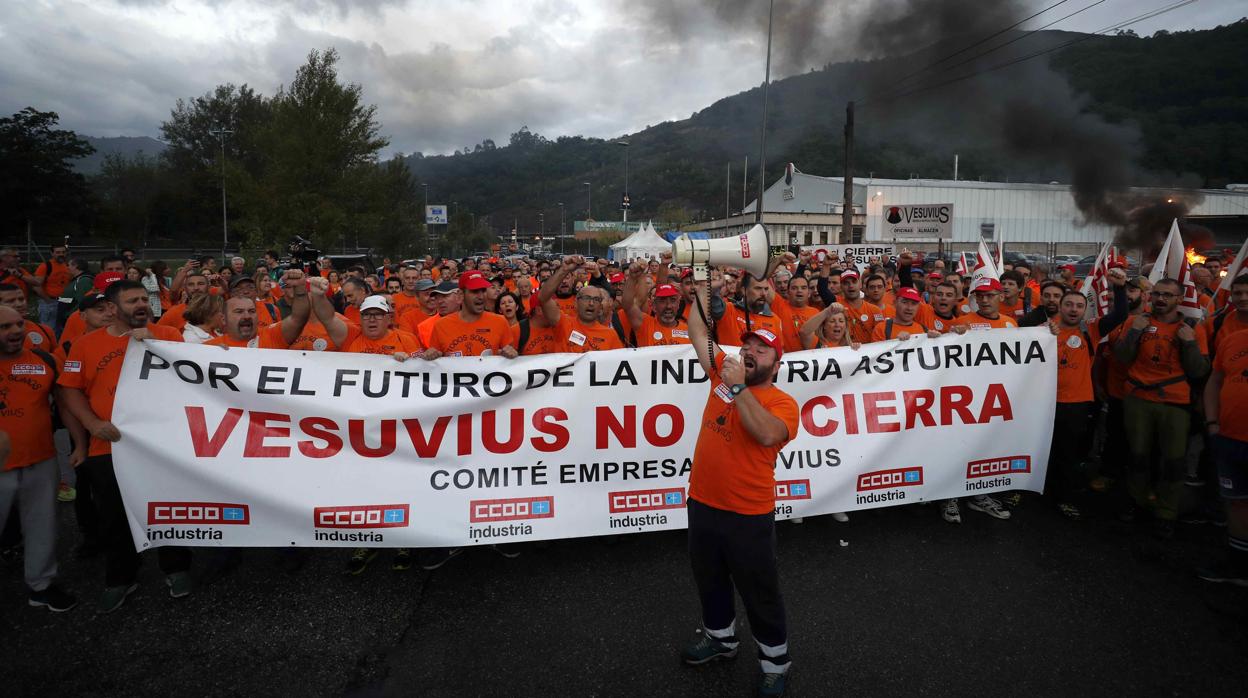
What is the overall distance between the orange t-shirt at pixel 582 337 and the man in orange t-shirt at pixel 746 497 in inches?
87.0

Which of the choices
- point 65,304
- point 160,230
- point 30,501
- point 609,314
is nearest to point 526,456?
point 609,314

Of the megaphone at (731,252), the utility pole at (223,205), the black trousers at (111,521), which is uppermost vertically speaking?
the utility pole at (223,205)

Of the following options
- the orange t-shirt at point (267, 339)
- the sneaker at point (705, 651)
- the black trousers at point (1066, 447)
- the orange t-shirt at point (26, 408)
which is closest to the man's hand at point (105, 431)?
the orange t-shirt at point (26, 408)

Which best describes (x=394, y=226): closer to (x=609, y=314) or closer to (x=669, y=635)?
(x=609, y=314)

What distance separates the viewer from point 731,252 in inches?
127

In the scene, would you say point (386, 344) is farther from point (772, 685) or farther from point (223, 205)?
point (223, 205)

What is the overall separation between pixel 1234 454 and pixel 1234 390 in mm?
396

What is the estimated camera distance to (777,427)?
9.70 feet

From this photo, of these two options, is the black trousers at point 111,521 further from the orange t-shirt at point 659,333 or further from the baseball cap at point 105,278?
the baseball cap at point 105,278

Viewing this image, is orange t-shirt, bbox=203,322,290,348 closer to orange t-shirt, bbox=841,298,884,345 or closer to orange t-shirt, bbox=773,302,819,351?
orange t-shirt, bbox=773,302,819,351

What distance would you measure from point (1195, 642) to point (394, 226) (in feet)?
121

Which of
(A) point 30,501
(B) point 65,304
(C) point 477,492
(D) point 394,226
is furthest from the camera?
(D) point 394,226

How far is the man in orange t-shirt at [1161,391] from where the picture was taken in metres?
4.89

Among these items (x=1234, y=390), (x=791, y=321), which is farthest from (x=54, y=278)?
(x=1234, y=390)
